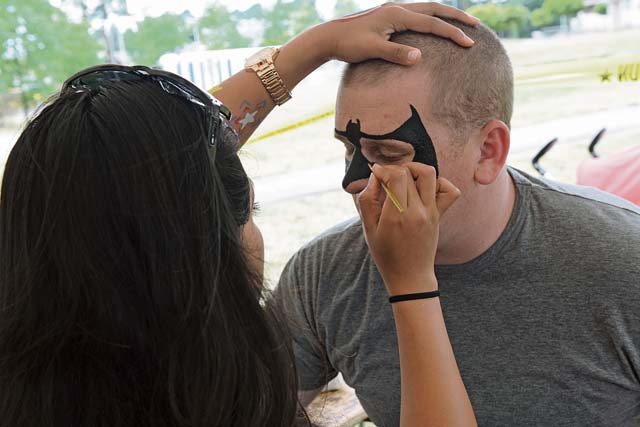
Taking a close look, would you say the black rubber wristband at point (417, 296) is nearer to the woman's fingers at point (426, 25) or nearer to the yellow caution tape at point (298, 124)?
the woman's fingers at point (426, 25)

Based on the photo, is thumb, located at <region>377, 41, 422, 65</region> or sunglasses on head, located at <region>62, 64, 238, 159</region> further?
thumb, located at <region>377, 41, 422, 65</region>

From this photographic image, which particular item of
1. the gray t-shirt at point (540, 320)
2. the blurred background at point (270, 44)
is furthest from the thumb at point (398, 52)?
the blurred background at point (270, 44)

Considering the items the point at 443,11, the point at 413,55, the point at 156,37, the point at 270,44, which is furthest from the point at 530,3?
the point at 413,55

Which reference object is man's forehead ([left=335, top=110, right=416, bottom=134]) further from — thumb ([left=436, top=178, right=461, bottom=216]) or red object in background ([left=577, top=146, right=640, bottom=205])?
red object in background ([left=577, top=146, right=640, bottom=205])

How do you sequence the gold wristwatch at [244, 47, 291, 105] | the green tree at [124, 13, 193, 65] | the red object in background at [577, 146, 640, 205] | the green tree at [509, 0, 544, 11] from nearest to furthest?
the gold wristwatch at [244, 47, 291, 105], the red object in background at [577, 146, 640, 205], the green tree at [124, 13, 193, 65], the green tree at [509, 0, 544, 11]

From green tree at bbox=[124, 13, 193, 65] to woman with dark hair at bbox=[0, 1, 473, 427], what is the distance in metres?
1.75

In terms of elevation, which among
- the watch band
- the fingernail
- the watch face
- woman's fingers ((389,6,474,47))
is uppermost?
woman's fingers ((389,6,474,47))

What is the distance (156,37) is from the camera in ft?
8.34

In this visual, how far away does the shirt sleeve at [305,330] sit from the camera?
4.87 ft

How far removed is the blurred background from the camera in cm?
237

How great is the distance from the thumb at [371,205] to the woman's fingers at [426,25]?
1.14ft

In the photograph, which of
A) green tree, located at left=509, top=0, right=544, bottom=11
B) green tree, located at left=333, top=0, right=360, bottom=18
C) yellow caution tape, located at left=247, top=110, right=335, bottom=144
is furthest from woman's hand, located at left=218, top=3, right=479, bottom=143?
green tree, located at left=509, top=0, right=544, bottom=11

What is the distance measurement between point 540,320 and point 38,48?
206 centimetres

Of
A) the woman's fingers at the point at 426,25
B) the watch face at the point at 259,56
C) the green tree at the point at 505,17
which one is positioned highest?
the woman's fingers at the point at 426,25
